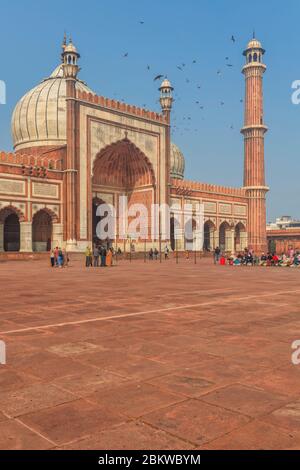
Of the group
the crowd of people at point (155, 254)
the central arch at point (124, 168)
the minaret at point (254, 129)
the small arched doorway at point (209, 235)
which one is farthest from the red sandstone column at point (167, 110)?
the minaret at point (254, 129)

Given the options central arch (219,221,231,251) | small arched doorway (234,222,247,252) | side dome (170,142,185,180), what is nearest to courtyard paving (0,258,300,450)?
central arch (219,221,231,251)

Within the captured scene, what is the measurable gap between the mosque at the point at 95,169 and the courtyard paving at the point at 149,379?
22.5 meters

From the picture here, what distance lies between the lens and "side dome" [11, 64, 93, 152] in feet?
118

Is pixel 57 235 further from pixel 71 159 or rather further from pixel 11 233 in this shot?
pixel 71 159

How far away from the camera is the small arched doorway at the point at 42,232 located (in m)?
30.0

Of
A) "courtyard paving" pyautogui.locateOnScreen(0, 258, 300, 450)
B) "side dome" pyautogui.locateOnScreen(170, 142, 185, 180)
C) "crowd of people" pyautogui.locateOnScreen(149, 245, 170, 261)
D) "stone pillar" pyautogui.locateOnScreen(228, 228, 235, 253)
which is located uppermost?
"side dome" pyautogui.locateOnScreen(170, 142, 185, 180)

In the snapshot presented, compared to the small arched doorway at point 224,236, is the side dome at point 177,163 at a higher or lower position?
higher

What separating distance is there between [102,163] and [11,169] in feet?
28.2

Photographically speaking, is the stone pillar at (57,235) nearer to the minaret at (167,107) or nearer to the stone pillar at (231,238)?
the minaret at (167,107)

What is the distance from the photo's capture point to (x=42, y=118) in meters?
36.1

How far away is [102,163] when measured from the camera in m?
33.9

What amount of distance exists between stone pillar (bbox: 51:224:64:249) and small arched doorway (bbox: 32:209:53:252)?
1038mm

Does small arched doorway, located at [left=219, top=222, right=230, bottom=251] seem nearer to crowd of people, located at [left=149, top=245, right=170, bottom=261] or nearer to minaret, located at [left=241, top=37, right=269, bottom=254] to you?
minaret, located at [left=241, top=37, right=269, bottom=254]

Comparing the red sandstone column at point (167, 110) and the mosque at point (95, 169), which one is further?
the red sandstone column at point (167, 110)
